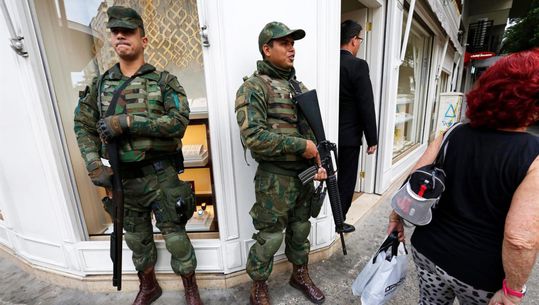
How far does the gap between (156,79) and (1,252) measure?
2.73m

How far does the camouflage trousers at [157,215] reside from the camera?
63.4 inches

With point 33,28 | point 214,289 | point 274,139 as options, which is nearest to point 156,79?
point 274,139

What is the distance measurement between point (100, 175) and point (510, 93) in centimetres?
194

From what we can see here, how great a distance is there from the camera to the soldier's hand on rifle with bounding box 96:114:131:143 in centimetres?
137

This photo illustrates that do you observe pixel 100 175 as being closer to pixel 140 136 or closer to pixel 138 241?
pixel 140 136

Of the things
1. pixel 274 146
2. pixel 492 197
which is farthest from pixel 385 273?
pixel 274 146

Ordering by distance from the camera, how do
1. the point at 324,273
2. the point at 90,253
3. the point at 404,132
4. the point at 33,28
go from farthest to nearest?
the point at 404,132, the point at 324,273, the point at 90,253, the point at 33,28

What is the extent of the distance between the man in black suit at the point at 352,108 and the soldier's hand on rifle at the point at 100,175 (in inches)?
75.3

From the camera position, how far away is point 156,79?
154cm

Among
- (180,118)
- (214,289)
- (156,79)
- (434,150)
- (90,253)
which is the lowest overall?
(214,289)

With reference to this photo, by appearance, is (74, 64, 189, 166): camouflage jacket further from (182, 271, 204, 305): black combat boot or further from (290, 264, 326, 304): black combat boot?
(290, 264, 326, 304): black combat boot

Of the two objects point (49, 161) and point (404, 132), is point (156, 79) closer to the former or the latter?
point (49, 161)

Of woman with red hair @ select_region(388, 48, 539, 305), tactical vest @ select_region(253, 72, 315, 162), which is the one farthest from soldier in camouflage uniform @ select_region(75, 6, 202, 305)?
woman with red hair @ select_region(388, 48, 539, 305)

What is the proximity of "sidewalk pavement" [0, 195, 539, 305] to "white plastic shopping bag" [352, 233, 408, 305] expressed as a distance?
2.51 feet
